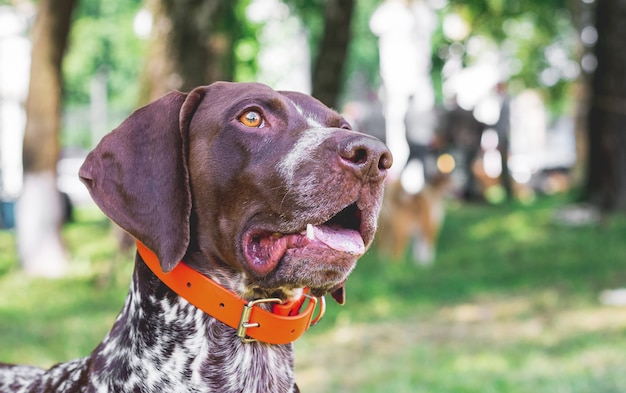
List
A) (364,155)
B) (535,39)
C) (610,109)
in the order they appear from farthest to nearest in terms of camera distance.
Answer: (535,39)
(610,109)
(364,155)

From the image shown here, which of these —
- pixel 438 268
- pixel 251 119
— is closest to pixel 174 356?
pixel 251 119

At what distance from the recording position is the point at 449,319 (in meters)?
8.63

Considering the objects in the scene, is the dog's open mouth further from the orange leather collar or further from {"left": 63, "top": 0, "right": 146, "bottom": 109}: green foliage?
{"left": 63, "top": 0, "right": 146, "bottom": 109}: green foliage

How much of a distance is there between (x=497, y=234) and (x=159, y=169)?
12.2 meters

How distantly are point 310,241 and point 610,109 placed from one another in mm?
13100

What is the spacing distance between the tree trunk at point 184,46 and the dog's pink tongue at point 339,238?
694cm

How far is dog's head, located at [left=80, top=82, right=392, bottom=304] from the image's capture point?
8.78 ft

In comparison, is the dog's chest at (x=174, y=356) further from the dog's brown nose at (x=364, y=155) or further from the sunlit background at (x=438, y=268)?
the sunlit background at (x=438, y=268)

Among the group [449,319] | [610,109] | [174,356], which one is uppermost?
[174,356]

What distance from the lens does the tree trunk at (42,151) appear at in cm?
1184

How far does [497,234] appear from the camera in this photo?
1445 cm

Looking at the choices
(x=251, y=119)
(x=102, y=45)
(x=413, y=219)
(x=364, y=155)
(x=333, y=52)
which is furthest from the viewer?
(x=102, y=45)

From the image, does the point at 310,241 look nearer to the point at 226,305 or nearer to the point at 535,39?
the point at 226,305

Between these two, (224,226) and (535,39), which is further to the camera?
(535,39)
